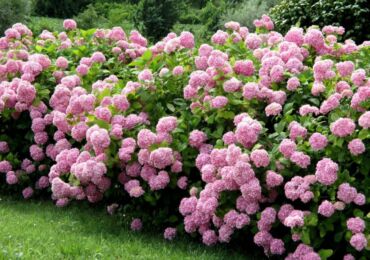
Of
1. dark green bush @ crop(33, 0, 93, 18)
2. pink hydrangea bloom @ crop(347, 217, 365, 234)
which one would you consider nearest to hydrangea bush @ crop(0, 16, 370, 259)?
pink hydrangea bloom @ crop(347, 217, 365, 234)

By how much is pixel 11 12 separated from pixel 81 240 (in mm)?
14506

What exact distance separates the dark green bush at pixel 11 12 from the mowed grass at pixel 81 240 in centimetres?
1322

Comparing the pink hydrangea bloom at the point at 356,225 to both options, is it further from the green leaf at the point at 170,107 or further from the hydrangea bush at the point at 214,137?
the green leaf at the point at 170,107

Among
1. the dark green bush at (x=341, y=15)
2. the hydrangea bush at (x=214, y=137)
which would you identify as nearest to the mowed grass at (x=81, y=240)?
the hydrangea bush at (x=214, y=137)

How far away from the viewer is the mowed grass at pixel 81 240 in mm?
4418

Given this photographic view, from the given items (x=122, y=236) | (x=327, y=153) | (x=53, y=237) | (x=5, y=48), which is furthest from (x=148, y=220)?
(x=5, y=48)

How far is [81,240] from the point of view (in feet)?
15.5

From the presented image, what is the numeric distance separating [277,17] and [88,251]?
7.08 meters

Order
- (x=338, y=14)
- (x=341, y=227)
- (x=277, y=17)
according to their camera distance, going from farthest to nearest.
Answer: (x=277, y=17), (x=338, y=14), (x=341, y=227)

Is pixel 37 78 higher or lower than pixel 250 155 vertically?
lower

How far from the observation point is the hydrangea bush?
417 cm

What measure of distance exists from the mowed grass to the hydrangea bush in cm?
14

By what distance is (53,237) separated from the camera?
188 inches

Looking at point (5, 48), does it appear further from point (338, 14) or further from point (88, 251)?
point (338, 14)
